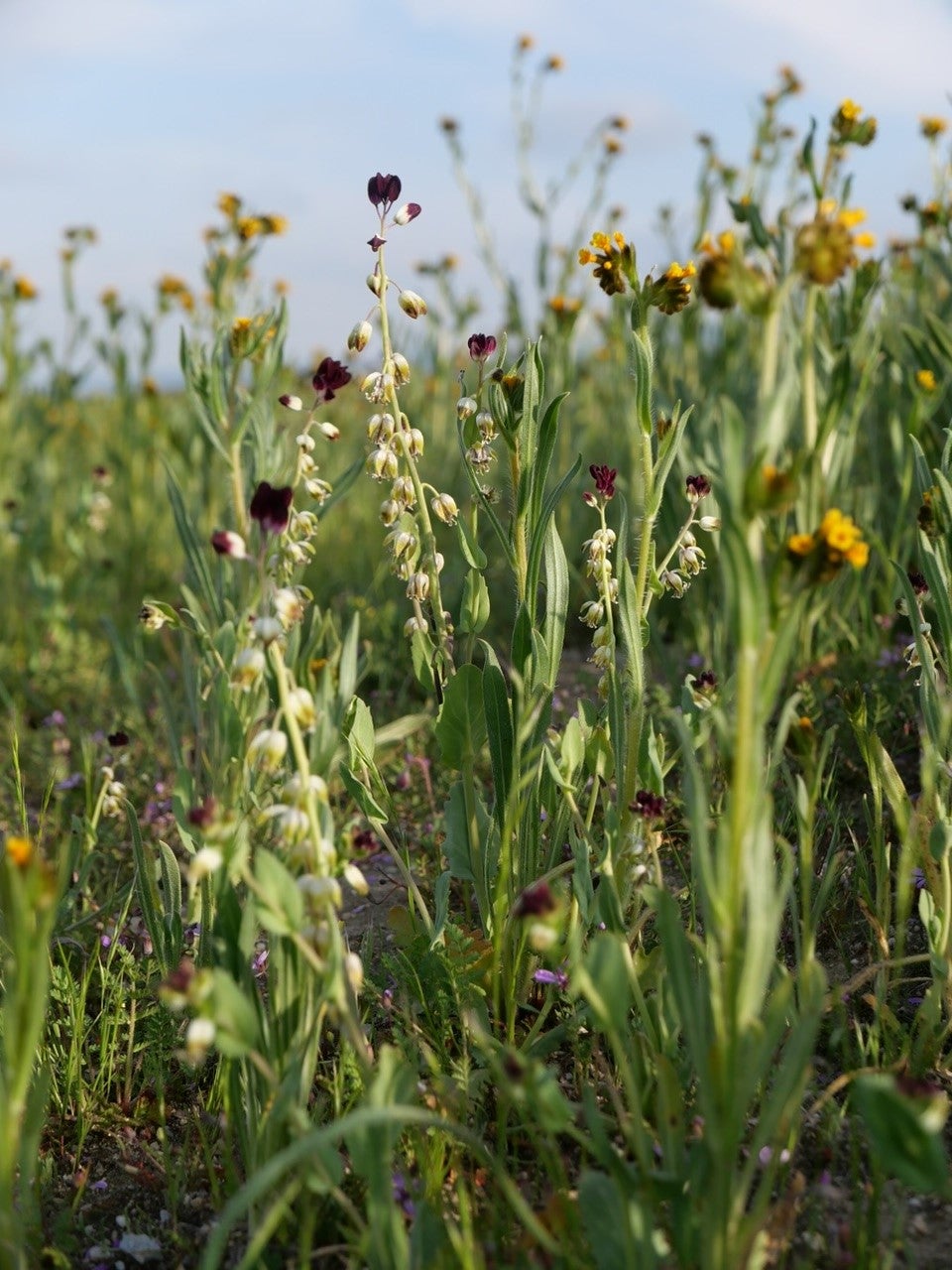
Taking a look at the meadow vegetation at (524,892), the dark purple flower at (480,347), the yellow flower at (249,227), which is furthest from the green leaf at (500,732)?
the yellow flower at (249,227)

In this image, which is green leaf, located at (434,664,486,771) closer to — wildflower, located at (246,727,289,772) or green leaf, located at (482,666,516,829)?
green leaf, located at (482,666,516,829)

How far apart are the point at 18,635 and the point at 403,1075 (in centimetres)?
334

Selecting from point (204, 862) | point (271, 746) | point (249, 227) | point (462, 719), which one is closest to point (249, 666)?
point (271, 746)

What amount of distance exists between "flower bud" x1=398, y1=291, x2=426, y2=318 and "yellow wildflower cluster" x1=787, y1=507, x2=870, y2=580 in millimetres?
853

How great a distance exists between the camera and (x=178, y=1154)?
65.7 inches

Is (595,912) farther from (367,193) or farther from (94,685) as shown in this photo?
(94,685)

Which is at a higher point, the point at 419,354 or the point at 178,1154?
the point at 419,354

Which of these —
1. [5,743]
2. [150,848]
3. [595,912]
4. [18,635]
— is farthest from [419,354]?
[595,912]

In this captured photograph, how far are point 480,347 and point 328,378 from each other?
Result: 248 millimetres

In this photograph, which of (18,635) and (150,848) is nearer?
(150,848)

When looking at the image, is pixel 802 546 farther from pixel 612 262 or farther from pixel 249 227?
pixel 249 227

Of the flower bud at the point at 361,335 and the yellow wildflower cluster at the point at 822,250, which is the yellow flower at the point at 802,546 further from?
the flower bud at the point at 361,335

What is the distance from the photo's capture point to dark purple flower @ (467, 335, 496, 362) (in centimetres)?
178

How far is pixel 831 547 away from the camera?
1.18 meters
